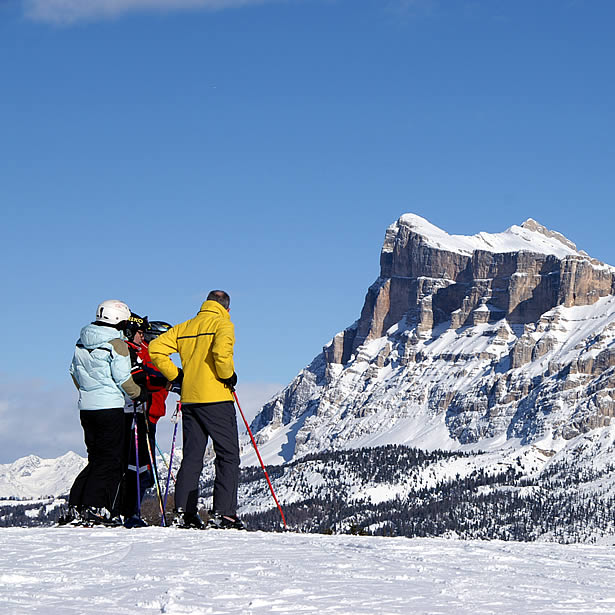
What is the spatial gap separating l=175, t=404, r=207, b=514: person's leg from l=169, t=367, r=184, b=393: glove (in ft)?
1.58

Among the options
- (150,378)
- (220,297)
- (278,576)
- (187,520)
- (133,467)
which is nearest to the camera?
(278,576)

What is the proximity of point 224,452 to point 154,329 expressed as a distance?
8.15ft

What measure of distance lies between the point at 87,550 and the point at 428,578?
3.30m

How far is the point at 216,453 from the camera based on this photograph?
12.1 m

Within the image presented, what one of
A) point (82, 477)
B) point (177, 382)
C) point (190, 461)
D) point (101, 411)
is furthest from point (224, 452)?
point (82, 477)

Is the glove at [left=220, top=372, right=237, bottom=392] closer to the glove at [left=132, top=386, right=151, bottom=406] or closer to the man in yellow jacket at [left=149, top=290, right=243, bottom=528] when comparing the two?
the man in yellow jacket at [left=149, top=290, right=243, bottom=528]

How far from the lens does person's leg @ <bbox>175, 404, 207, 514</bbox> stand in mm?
11883

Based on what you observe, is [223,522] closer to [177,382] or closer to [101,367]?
[177,382]

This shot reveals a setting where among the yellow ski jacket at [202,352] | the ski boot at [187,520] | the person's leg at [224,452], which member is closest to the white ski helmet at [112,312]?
the yellow ski jacket at [202,352]

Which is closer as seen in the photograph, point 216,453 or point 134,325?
point 216,453

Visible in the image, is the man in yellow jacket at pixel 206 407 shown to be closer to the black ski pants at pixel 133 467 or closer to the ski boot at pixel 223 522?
the ski boot at pixel 223 522

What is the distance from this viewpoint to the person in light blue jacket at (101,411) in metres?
12.0

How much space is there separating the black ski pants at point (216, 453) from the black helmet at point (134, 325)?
1.51 metres

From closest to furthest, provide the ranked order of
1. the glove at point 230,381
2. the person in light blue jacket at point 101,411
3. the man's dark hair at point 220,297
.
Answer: the glove at point 230,381
the person in light blue jacket at point 101,411
the man's dark hair at point 220,297
